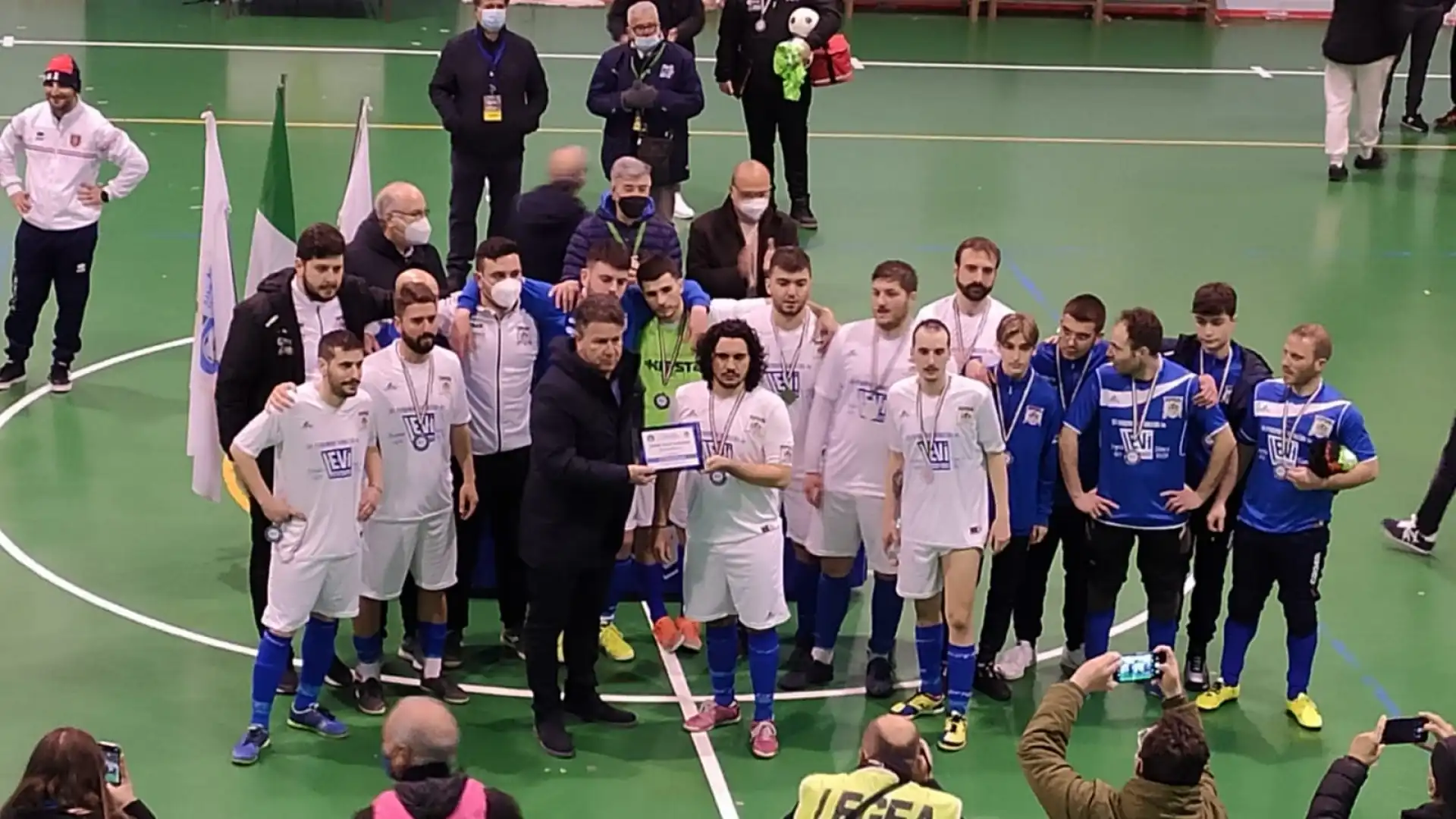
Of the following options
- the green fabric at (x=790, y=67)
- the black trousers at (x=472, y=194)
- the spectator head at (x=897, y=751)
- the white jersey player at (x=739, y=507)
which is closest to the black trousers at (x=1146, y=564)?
the white jersey player at (x=739, y=507)

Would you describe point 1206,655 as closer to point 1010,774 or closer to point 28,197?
point 1010,774

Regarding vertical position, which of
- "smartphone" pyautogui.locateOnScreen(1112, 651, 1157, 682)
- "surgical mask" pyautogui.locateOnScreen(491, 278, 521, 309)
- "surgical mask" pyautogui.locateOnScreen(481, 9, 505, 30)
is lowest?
"smartphone" pyautogui.locateOnScreen(1112, 651, 1157, 682)

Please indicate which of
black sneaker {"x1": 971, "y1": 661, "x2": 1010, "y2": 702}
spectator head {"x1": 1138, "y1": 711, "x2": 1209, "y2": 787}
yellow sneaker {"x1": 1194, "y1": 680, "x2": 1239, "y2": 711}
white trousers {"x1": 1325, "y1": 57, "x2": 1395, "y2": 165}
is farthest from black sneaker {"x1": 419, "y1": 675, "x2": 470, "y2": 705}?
white trousers {"x1": 1325, "y1": 57, "x2": 1395, "y2": 165}

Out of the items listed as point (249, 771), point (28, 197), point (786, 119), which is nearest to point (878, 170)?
point (786, 119)

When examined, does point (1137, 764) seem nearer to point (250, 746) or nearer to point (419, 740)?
point (419, 740)

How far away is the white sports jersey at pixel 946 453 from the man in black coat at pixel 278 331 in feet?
8.01

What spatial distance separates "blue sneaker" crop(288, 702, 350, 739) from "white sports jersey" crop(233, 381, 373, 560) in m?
0.79

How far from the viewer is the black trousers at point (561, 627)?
8312 mm

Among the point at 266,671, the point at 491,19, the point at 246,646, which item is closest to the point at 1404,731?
the point at 266,671

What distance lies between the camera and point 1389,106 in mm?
20281

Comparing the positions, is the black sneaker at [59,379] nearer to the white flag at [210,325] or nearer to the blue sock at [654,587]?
the white flag at [210,325]

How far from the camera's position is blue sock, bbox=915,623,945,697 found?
28.8 feet

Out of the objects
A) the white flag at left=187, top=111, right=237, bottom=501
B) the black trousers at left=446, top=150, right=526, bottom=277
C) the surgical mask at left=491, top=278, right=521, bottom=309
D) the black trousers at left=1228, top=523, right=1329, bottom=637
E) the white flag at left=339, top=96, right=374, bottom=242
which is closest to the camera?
the black trousers at left=1228, top=523, right=1329, bottom=637

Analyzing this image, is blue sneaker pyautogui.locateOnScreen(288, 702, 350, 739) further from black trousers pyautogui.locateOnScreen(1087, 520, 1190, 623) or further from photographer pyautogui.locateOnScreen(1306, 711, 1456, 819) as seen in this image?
photographer pyautogui.locateOnScreen(1306, 711, 1456, 819)
